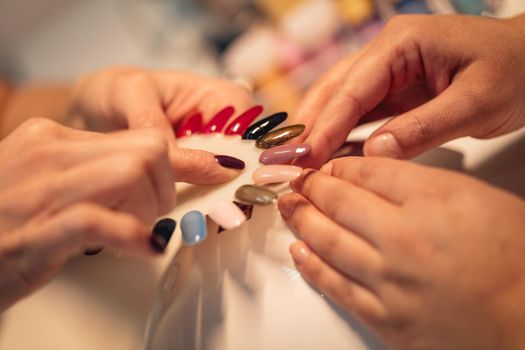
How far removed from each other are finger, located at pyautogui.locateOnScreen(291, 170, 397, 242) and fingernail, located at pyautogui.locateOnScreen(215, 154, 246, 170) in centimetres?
8

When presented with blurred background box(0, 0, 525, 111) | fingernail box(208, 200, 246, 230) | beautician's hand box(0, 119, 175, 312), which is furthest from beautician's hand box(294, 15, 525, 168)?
blurred background box(0, 0, 525, 111)

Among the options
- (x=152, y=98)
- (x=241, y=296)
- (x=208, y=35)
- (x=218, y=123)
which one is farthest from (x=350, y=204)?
(x=208, y=35)

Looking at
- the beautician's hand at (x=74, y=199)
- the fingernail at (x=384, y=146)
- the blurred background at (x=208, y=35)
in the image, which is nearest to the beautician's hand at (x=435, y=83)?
the fingernail at (x=384, y=146)

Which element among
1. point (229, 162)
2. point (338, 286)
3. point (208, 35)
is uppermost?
point (208, 35)

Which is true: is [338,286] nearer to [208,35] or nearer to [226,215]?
[226,215]

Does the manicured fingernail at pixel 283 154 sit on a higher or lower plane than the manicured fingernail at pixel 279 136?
lower

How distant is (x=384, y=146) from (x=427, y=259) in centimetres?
18

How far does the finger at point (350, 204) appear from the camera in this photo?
0.34 m

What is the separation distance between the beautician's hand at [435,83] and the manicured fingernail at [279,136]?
19 millimetres

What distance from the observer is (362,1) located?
1.00 meters

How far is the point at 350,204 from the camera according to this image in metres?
0.37

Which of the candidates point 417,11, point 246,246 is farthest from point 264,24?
point 246,246

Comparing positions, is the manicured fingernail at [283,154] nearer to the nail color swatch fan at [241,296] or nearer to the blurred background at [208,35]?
the nail color swatch fan at [241,296]

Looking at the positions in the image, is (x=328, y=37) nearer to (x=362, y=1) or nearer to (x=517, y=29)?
(x=362, y=1)
